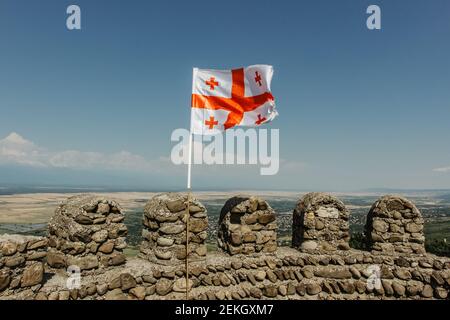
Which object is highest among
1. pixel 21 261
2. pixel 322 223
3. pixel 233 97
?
pixel 233 97

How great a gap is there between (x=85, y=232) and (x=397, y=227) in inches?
319

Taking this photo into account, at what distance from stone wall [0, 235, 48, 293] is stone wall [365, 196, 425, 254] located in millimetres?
8309

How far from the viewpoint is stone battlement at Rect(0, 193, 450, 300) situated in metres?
6.27

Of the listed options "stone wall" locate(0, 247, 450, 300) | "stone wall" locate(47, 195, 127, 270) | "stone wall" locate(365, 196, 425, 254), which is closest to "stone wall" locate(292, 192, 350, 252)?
"stone wall" locate(0, 247, 450, 300)

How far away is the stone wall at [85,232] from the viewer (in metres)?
6.30

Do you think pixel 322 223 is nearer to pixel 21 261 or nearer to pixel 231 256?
pixel 231 256

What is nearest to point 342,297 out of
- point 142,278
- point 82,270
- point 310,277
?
point 310,277

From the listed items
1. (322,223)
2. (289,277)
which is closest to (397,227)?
(322,223)

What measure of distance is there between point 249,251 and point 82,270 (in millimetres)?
3942

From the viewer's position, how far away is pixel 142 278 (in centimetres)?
691

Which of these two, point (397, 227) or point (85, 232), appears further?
point (397, 227)

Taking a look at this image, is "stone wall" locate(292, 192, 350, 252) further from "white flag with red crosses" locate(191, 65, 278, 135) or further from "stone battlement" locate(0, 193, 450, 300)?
"white flag with red crosses" locate(191, 65, 278, 135)

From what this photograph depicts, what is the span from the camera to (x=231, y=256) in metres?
8.14

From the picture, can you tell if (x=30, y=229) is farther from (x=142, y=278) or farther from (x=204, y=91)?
(x=204, y=91)
